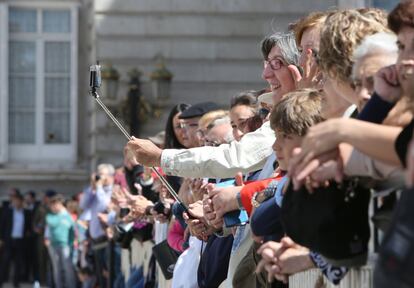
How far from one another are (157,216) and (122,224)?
9.16ft

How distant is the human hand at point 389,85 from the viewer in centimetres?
369

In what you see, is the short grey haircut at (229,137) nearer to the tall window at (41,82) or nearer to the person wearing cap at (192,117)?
the person wearing cap at (192,117)

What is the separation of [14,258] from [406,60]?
18524 millimetres

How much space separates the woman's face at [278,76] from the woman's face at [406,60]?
1958 millimetres

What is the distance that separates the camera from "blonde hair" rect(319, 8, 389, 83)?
4035 millimetres

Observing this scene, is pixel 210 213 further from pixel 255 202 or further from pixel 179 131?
pixel 179 131

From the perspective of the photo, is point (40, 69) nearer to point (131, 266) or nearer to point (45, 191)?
point (45, 191)

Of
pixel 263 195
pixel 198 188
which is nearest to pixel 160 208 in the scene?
pixel 198 188

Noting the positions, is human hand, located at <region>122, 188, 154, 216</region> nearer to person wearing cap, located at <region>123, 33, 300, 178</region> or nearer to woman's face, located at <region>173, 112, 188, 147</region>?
woman's face, located at <region>173, 112, 188, 147</region>

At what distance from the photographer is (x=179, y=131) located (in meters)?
8.63

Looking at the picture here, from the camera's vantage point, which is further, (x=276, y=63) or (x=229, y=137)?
(x=229, y=137)

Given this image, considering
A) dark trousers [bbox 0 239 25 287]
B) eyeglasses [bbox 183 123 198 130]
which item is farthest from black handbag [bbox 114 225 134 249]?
dark trousers [bbox 0 239 25 287]

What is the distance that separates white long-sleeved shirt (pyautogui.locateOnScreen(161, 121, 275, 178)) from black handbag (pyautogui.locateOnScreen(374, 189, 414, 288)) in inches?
99.7

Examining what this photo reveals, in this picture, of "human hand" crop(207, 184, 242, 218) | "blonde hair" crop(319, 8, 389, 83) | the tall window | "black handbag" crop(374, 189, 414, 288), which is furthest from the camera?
the tall window
